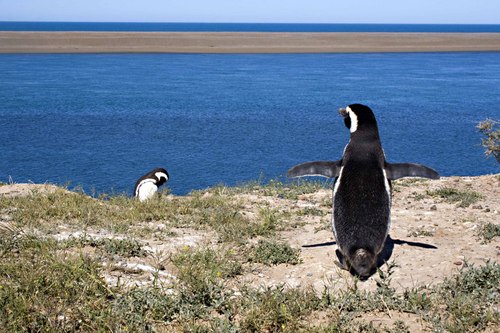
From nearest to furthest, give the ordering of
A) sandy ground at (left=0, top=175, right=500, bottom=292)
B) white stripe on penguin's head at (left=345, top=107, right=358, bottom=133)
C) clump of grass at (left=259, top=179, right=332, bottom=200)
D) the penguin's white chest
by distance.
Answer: sandy ground at (left=0, top=175, right=500, bottom=292), white stripe on penguin's head at (left=345, top=107, right=358, bottom=133), clump of grass at (left=259, top=179, right=332, bottom=200), the penguin's white chest

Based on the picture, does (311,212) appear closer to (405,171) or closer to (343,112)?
(343,112)

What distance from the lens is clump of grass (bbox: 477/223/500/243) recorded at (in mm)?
7715

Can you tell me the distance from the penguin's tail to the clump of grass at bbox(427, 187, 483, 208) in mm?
3963

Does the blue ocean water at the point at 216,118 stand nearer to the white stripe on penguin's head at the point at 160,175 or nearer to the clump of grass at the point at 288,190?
the white stripe on penguin's head at the point at 160,175

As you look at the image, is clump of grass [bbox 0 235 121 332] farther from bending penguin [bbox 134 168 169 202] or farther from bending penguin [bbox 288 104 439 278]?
bending penguin [bbox 134 168 169 202]

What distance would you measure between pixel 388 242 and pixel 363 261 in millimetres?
1435

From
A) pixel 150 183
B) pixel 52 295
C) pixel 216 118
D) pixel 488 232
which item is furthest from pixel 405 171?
pixel 216 118

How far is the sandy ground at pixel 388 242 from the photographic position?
6508mm

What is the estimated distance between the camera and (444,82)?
156 ft

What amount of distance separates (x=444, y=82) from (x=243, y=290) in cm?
4516

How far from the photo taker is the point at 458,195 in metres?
10.5

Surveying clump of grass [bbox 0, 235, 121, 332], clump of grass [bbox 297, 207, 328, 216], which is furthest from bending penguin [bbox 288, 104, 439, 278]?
clump of grass [bbox 0, 235, 121, 332]

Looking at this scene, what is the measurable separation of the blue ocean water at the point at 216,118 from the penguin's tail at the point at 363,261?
345 inches

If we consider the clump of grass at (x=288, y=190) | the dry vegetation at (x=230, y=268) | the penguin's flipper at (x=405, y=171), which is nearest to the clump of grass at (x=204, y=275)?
the dry vegetation at (x=230, y=268)
